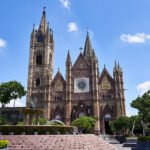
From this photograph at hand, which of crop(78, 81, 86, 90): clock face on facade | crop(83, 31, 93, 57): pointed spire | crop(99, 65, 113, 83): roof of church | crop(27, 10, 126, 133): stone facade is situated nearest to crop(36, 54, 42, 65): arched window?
crop(27, 10, 126, 133): stone facade

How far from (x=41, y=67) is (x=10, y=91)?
23665 millimetres

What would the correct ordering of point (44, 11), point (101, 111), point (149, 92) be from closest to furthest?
point (149, 92) → point (101, 111) → point (44, 11)

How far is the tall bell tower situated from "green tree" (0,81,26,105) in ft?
46.7

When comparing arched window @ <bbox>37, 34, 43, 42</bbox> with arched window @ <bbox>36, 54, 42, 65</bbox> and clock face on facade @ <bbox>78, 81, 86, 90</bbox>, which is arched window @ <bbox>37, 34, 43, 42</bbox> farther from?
clock face on facade @ <bbox>78, 81, 86, 90</bbox>

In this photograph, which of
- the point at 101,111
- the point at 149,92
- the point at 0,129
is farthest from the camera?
the point at 101,111

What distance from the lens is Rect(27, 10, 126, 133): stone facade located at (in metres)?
59.3

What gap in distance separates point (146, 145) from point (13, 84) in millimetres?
29036

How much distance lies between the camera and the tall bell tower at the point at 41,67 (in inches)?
2468

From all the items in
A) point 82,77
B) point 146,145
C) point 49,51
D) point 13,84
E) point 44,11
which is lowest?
point 146,145

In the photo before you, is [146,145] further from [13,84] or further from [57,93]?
[57,93]

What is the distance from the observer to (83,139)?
20484 mm

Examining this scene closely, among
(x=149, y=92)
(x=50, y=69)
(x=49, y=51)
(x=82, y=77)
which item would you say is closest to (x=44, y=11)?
(x=49, y=51)

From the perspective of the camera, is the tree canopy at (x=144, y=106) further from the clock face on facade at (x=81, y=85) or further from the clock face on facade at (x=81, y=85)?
the clock face on facade at (x=81, y=85)

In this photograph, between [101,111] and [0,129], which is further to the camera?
[101,111]
